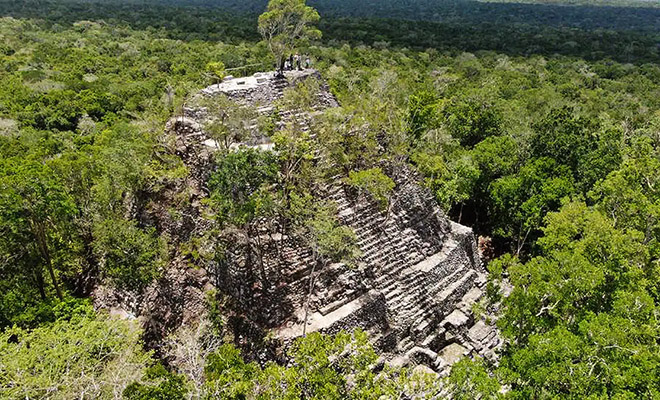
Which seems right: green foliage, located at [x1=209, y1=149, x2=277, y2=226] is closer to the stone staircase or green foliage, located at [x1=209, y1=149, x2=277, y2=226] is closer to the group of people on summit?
the stone staircase

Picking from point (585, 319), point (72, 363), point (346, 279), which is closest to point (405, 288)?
point (346, 279)

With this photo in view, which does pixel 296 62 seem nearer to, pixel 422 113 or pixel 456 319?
pixel 422 113

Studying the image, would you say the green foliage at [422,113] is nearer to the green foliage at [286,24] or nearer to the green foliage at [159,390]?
the green foliage at [286,24]

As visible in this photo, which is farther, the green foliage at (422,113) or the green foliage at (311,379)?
the green foliage at (422,113)

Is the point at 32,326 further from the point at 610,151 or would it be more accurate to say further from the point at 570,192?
the point at 610,151

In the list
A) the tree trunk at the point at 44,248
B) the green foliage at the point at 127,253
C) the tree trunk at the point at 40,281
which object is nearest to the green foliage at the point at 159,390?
the green foliage at the point at 127,253

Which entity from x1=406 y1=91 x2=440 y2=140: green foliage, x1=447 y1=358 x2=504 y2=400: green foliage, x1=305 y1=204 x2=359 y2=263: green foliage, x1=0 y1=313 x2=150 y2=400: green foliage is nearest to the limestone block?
x1=305 y1=204 x2=359 y2=263: green foliage
